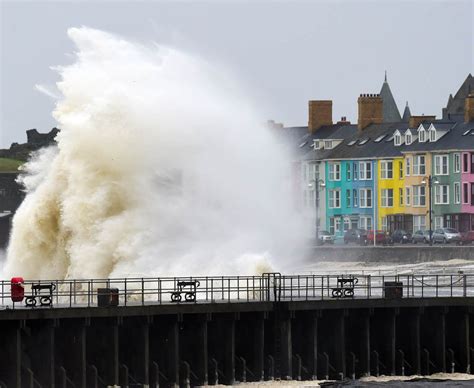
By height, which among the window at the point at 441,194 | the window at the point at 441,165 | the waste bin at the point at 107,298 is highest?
the window at the point at 441,165

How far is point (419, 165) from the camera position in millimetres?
128125

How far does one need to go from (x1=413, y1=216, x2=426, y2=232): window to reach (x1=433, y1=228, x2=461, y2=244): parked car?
1164 cm

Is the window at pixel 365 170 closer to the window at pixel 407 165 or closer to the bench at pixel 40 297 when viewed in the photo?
the window at pixel 407 165

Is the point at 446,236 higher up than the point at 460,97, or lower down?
lower down

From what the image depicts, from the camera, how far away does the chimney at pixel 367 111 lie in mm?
136500

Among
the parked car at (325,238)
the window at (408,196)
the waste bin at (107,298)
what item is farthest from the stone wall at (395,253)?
the waste bin at (107,298)

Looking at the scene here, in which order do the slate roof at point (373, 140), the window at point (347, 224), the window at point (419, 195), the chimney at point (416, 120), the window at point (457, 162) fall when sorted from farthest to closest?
the window at point (347, 224) → the chimney at point (416, 120) → the window at point (419, 195) → the slate roof at point (373, 140) → the window at point (457, 162)

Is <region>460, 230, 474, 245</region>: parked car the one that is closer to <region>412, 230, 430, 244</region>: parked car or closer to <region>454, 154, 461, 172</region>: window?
<region>412, 230, 430, 244</region>: parked car

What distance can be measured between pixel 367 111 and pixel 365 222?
27.7ft

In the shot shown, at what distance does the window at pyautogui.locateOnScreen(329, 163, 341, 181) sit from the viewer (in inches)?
5364

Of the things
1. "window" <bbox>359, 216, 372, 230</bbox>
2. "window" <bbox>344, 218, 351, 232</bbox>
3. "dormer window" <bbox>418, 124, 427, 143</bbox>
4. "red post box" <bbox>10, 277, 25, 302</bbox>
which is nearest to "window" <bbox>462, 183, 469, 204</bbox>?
"dormer window" <bbox>418, 124, 427, 143</bbox>

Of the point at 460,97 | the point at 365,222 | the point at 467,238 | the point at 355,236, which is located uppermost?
the point at 460,97

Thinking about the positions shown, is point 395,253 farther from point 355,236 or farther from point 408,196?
point 408,196

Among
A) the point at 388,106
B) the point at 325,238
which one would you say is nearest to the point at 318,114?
the point at 325,238
